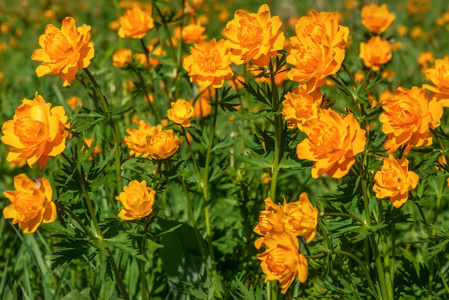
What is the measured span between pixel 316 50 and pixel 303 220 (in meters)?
0.37

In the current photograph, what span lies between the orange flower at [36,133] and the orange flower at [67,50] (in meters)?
0.12

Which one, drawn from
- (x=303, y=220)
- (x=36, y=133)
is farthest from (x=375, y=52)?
(x=36, y=133)

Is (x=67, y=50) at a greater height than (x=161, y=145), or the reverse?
(x=67, y=50)

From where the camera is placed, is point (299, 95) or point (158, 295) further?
point (158, 295)

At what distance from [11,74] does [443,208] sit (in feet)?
11.5

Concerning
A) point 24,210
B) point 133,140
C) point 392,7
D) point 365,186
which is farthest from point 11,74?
point 392,7

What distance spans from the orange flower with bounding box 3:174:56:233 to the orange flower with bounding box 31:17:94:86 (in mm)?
275

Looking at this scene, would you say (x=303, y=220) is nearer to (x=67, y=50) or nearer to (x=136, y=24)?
(x=67, y=50)

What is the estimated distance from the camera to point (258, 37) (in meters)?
1.17

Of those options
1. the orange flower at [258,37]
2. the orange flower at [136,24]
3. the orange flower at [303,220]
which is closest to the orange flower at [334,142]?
the orange flower at [303,220]

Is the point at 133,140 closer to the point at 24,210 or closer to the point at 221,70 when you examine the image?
the point at 221,70

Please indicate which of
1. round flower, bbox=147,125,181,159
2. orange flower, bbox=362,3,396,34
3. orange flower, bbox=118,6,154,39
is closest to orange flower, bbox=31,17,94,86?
round flower, bbox=147,125,181,159

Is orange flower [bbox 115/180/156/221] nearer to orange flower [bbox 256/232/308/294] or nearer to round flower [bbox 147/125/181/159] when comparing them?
round flower [bbox 147/125/181/159]

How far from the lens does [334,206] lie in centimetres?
122
